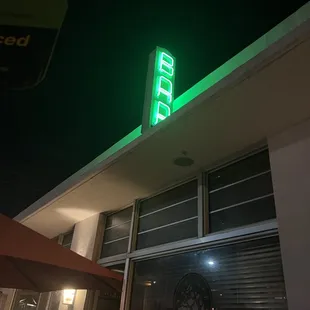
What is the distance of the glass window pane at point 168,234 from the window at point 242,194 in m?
0.28

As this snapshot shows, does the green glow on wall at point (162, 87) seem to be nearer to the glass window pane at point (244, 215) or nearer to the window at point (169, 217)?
the window at point (169, 217)

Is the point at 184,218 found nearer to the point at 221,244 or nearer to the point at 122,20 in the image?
the point at 221,244

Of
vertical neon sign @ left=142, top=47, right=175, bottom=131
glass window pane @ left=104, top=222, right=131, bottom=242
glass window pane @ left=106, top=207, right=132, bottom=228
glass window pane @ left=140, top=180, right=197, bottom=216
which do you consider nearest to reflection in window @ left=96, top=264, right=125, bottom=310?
glass window pane @ left=104, top=222, right=131, bottom=242

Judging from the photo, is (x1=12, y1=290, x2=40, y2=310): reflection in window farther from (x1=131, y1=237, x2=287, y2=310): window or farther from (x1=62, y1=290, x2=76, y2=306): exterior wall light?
(x1=131, y1=237, x2=287, y2=310): window

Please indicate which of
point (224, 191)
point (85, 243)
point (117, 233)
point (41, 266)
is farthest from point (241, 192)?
point (85, 243)

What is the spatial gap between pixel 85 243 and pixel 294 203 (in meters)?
3.54

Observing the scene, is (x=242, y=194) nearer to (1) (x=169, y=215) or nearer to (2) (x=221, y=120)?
(2) (x=221, y=120)

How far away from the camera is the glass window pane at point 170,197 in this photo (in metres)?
3.55

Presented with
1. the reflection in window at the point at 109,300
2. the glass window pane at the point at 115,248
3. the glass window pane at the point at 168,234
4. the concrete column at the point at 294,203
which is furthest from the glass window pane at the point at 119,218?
the concrete column at the point at 294,203

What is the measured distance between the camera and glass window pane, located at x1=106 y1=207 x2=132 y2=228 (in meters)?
4.45

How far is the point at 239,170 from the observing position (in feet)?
10.2

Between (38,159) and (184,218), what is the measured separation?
176 inches

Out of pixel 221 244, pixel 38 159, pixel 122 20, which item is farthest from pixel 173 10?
pixel 38 159

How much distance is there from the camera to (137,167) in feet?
11.1
